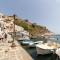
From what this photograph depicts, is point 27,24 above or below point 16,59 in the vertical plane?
above

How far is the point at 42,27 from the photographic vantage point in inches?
6973

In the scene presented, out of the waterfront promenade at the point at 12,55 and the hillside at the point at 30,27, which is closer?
the waterfront promenade at the point at 12,55

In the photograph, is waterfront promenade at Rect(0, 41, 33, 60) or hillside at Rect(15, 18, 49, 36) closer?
waterfront promenade at Rect(0, 41, 33, 60)

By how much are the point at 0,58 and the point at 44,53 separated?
12.7 m

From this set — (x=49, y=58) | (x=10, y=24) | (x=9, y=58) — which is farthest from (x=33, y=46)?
(x=10, y=24)

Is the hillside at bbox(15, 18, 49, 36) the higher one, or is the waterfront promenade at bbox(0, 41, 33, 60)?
the hillside at bbox(15, 18, 49, 36)

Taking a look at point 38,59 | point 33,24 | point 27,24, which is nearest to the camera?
point 38,59

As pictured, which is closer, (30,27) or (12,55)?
(12,55)

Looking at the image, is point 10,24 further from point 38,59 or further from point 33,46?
point 38,59

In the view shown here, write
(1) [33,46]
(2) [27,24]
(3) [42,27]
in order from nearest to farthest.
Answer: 1. (1) [33,46]
2. (2) [27,24]
3. (3) [42,27]

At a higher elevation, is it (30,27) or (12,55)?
(30,27)

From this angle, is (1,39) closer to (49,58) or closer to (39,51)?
(39,51)

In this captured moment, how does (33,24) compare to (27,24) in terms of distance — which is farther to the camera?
(33,24)

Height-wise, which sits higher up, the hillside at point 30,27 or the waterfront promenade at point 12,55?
the hillside at point 30,27
